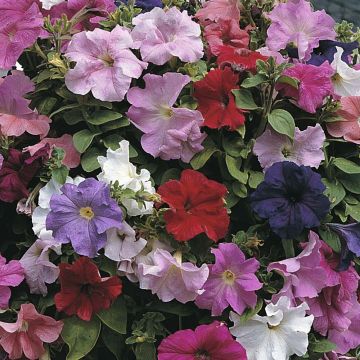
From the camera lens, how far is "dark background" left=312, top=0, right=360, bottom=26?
4.62m

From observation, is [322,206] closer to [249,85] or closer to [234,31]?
[249,85]

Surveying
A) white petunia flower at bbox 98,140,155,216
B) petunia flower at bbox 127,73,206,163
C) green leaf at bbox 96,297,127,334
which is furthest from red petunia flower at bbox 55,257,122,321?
petunia flower at bbox 127,73,206,163

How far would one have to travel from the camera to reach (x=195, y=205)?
50.9 inches

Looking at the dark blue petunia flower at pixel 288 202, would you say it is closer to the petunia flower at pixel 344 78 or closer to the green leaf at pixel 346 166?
the green leaf at pixel 346 166

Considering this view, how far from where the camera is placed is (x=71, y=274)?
4.11ft

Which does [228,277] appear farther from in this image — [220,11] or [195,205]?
[220,11]

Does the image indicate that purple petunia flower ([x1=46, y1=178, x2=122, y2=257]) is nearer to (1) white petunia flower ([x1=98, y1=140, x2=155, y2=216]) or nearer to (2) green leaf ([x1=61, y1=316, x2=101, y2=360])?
(1) white petunia flower ([x1=98, y1=140, x2=155, y2=216])

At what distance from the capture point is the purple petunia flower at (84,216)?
4.01 feet

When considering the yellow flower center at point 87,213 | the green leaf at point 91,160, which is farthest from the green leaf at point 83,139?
the yellow flower center at point 87,213

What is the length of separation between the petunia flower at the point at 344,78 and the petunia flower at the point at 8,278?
682 mm

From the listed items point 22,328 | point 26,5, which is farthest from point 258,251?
point 26,5

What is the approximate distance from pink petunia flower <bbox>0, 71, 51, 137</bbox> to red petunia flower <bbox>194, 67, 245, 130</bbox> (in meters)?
0.29

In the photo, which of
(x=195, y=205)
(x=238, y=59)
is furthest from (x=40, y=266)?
(x=238, y=59)

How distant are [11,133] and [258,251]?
488mm
